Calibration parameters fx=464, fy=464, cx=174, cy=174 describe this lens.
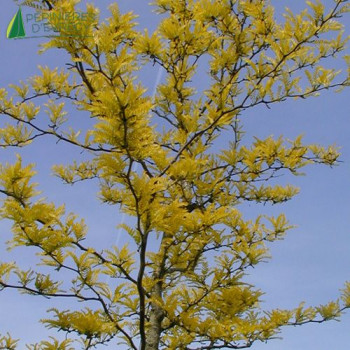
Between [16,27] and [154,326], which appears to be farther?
[16,27]

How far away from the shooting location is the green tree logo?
4.35 metres

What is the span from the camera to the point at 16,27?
172 inches

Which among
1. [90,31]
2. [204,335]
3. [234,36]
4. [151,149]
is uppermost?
[234,36]

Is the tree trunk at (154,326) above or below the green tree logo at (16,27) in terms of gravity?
below

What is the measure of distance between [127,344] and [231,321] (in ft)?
3.59

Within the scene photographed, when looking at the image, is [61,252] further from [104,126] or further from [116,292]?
[104,126]

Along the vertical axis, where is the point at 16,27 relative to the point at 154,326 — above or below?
above

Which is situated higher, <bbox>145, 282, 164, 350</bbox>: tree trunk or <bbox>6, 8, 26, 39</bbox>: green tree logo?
<bbox>6, 8, 26, 39</bbox>: green tree logo

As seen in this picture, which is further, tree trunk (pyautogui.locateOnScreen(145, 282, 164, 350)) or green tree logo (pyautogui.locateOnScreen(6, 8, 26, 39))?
green tree logo (pyautogui.locateOnScreen(6, 8, 26, 39))

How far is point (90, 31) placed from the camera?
2.95 metres

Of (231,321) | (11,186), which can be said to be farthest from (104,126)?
(231,321)

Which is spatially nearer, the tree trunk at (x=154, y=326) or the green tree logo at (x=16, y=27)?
the tree trunk at (x=154, y=326)

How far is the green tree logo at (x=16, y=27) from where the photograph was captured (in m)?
4.35

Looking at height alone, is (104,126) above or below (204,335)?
above
